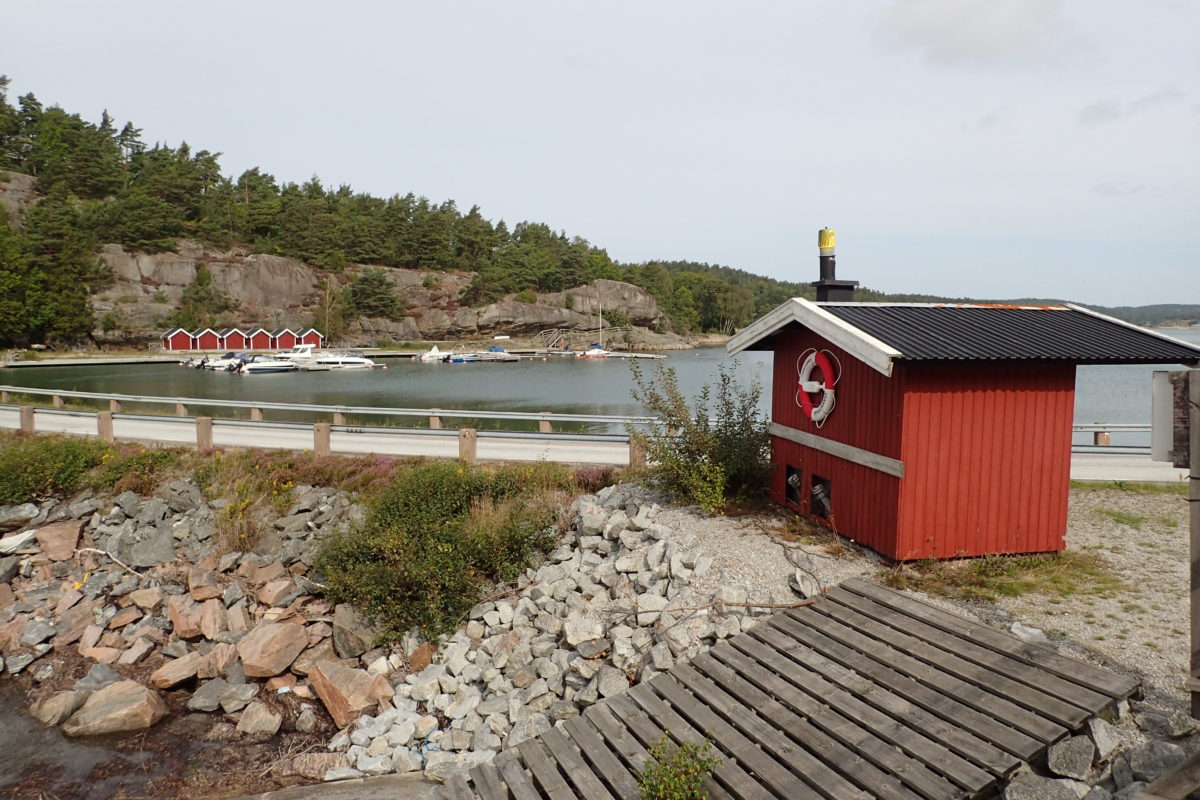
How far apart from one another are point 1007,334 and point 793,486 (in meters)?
3.49

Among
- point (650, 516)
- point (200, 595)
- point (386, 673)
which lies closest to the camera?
point (386, 673)

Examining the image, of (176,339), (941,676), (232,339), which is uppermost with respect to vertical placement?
(232,339)

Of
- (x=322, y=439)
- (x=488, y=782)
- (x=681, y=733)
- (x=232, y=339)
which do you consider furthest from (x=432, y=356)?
(x=681, y=733)

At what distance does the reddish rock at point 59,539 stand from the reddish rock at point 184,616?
3.72 m

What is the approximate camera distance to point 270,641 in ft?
32.3

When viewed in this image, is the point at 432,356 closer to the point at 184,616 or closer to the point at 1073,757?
the point at 184,616

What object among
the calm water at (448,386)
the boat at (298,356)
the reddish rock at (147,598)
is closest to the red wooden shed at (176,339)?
the calm water at (448,386)

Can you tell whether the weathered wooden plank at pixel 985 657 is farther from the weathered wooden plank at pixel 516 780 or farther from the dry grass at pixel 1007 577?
the weathered wooden plank at pixel 516 780

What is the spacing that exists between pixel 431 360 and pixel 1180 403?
3156 inches

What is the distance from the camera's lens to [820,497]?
32.8 feet

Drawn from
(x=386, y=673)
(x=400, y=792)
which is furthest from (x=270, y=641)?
(x=400, y=792)

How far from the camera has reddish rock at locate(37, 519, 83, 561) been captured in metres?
13.5

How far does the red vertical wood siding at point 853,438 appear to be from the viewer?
8.41 meters

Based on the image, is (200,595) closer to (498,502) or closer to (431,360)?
(498,502)
